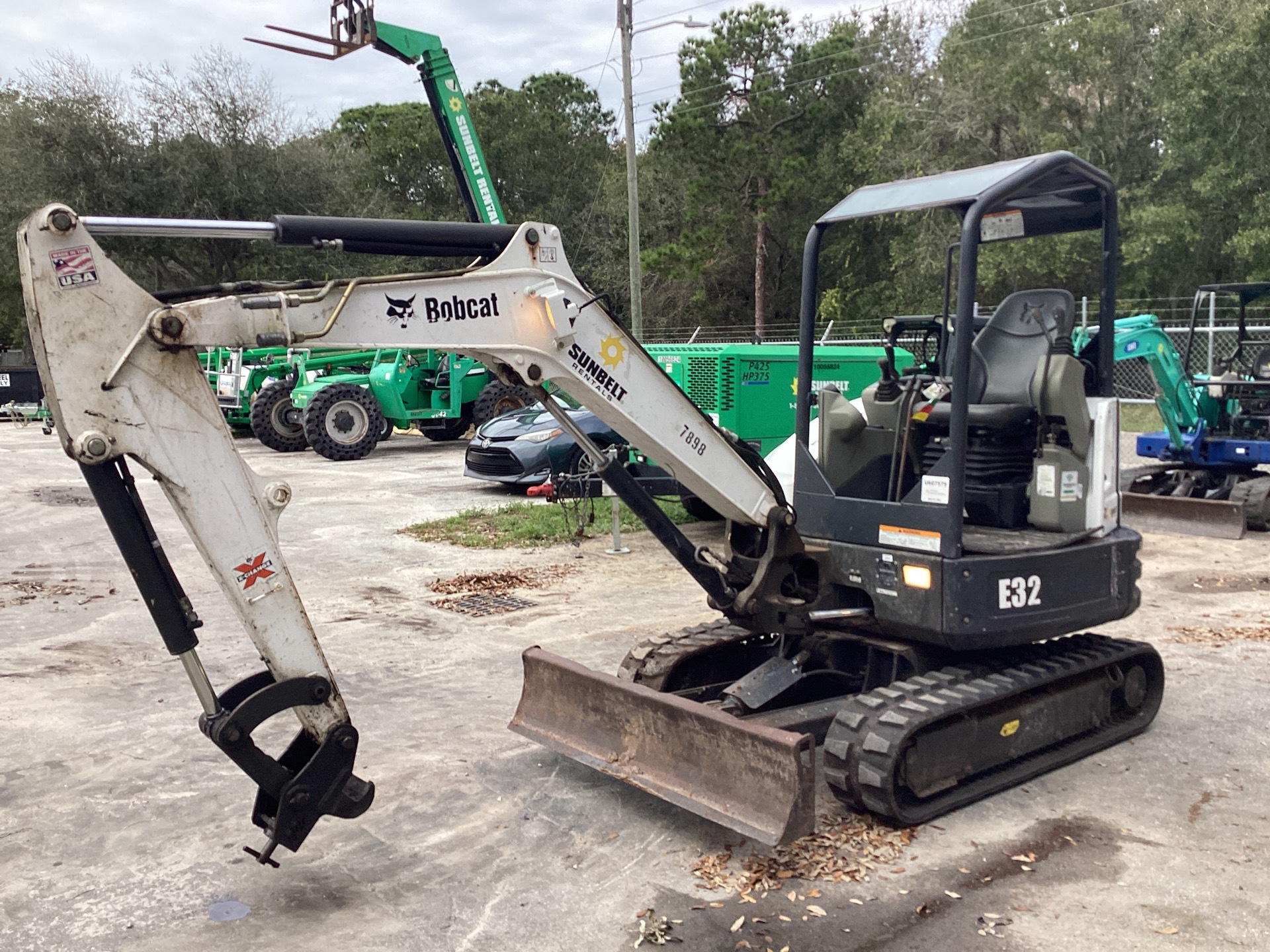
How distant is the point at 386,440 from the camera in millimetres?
23250

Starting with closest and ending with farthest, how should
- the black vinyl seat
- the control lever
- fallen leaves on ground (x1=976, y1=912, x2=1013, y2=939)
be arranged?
fallen leaves on ground (x1=976, y1=912, x2=1013, y2=939) < the black vinyl seat < the control lever

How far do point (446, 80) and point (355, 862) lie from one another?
14992 mm

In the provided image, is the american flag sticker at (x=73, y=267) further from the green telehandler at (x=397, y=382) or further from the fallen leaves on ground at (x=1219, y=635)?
the green telehandler at (x=397, y=382)

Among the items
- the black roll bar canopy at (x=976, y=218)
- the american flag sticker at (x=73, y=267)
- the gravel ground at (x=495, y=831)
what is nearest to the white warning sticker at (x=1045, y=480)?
the black roll bar canopy at (x=976, y=218)

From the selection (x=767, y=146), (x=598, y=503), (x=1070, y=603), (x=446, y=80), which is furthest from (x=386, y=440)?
(x=1070, y=603)

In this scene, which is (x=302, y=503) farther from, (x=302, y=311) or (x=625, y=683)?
(x=302, y=311)

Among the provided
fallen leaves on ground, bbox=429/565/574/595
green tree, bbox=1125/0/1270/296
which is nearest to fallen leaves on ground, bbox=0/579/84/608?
fallen leaves on ground, bbox=429/565/574/595

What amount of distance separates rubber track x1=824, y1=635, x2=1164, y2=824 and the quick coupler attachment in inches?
75.7

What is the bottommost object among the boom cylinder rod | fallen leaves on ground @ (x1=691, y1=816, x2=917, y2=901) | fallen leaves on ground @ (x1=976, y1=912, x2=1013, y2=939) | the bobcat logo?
fallen leaves on ground @ (x1=976, y1=912, x2=1013, y2=939)

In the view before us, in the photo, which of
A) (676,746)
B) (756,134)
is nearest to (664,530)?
(676,746)

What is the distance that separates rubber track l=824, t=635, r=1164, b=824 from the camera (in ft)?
15.3

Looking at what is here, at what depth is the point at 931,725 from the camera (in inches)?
190

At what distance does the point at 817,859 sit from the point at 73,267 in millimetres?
3332

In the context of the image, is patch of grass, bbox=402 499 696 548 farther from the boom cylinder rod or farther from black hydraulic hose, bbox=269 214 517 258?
the boom cylinder rod
